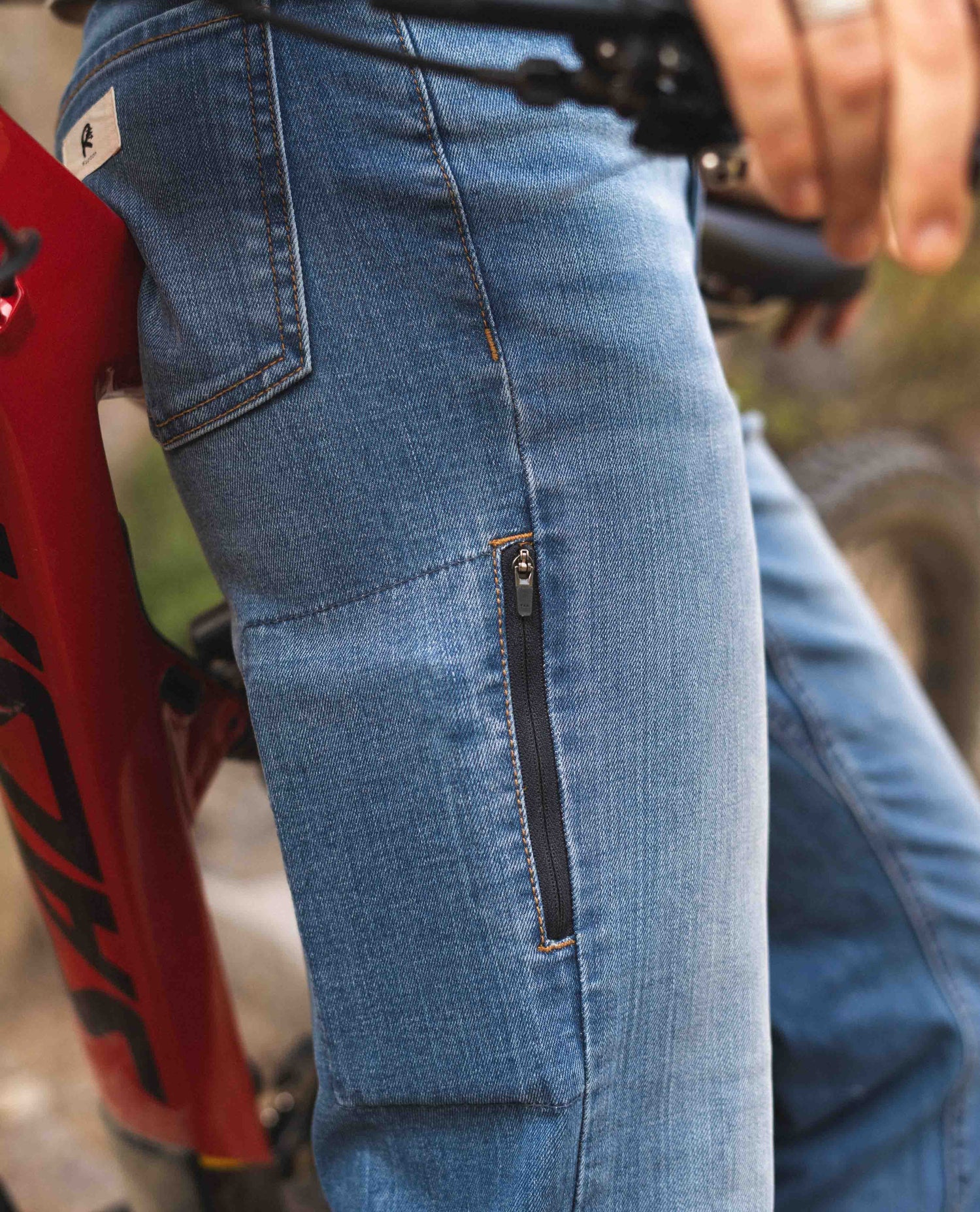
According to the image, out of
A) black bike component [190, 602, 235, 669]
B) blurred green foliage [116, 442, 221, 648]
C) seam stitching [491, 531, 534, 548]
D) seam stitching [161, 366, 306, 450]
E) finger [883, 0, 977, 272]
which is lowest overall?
blurred green foliage [116, 442, 221, 648]

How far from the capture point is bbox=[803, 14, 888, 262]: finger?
363 millimetres

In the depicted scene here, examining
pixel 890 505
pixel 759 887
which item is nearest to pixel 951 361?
pixel 890 505

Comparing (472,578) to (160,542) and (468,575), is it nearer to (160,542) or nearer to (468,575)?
(468,575)

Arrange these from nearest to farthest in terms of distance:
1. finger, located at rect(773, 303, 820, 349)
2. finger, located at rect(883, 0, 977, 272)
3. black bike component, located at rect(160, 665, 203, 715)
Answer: finger, located at rect(883, 0, 977, 272) < black bike component, located at rect(160, 665, 203, 715) < finger, located at rect(773, 303, 820, 349)

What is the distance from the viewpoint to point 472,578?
558 mm

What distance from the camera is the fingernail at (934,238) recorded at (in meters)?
0.38

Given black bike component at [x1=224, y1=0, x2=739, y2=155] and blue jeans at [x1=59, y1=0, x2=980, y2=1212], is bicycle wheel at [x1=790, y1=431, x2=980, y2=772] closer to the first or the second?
blue jeans at [x1=59, y1=0, x2=980, y2=1212]

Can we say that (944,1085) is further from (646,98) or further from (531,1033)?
(646,98)

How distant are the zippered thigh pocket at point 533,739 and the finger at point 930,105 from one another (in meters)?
0.25

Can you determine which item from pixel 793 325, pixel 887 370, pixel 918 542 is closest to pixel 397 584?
pixel 793 325

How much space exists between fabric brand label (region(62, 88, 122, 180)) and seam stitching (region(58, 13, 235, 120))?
0.06ft

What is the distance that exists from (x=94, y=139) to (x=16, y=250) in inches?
5.4

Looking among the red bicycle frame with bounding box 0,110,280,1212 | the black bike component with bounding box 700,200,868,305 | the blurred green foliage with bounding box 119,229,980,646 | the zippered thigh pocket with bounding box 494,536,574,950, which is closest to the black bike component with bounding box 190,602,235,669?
the red bicycle frame with bounding box 0,110,280,1212

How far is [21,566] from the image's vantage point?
623mm
